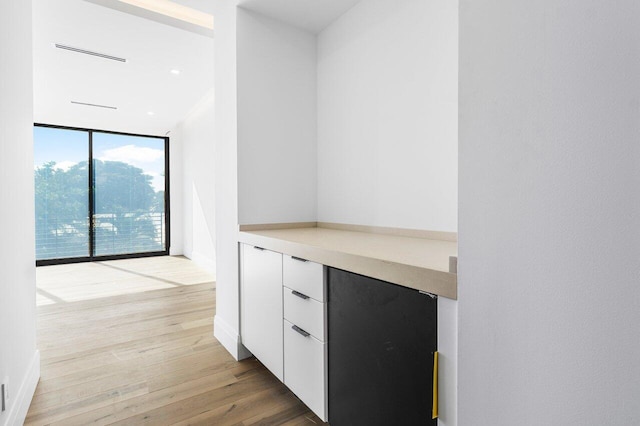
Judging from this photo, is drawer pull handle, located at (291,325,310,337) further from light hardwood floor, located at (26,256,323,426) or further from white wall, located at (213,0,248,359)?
white wall, located at (213,0,248,359)

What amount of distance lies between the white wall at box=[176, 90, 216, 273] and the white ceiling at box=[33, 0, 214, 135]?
26cm

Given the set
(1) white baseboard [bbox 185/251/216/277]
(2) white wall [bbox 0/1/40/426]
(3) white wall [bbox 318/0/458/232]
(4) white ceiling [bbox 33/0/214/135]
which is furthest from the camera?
(1) white baseboard [bbox 185/251/216/277]

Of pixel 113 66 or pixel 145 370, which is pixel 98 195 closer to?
pixel 113 66

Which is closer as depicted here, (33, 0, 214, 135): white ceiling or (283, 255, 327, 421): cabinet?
(283, 255, 327, 421): cabinet

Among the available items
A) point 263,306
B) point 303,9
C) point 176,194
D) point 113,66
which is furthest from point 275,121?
point 176,194

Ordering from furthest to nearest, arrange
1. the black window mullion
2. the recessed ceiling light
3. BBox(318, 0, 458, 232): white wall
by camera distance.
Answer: the black window mullion, the recessed ceiling light, BBox(318, 0, 458, 232): white wall

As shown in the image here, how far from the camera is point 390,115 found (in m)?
1.87

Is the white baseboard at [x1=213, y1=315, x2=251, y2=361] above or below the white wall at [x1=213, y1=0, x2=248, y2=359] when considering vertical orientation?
below

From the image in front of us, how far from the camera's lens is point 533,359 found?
68cm

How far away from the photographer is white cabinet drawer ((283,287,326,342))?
1.40 metres

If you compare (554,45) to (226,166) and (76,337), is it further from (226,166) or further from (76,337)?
(76,337)

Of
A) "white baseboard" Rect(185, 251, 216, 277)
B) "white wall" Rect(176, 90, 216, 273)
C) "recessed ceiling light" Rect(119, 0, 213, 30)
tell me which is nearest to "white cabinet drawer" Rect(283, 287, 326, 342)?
"recessed ceiling light" Rect(119, 0, 213, 30)

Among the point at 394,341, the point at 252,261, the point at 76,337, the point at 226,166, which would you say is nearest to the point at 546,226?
the point at 394,341

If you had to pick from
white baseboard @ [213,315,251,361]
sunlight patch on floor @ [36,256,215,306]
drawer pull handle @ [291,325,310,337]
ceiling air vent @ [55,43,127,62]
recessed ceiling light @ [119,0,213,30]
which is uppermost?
recessed ceiling light @ [119,0,213,30]
